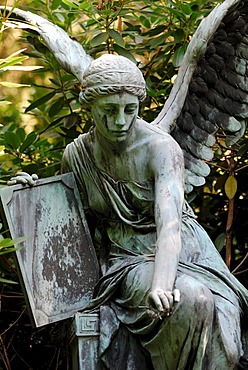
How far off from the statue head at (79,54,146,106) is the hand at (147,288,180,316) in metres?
0.84

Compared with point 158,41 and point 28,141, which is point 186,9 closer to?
point 158,41

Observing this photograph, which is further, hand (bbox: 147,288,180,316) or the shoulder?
the shoulder

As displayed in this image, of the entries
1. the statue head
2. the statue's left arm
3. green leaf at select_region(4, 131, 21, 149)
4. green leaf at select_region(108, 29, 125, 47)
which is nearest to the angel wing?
the statue's left arm

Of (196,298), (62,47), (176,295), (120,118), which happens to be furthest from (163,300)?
(62,47)

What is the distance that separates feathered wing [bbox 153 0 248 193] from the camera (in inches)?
239

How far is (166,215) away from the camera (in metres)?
5.54

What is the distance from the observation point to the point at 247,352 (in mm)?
5691

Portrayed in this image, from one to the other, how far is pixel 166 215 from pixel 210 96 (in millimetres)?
940

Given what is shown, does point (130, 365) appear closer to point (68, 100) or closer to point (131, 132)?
point (131, 132)

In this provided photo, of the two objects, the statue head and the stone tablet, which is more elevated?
the statue head

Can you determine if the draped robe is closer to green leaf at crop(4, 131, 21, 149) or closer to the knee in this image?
the knee

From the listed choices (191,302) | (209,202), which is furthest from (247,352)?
(209,202)

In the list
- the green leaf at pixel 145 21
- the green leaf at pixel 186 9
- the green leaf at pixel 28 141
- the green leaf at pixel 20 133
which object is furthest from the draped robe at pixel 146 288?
the green leaf at pixel 145 21

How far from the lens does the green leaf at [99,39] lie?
6.98 metres
